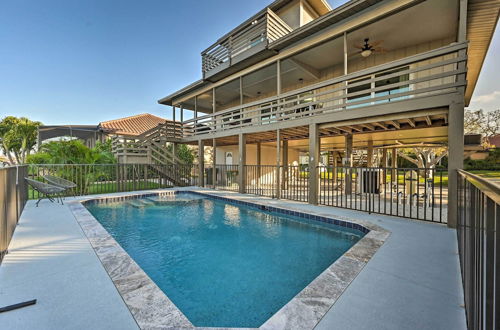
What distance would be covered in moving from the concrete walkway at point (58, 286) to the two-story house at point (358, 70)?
6.07 meters

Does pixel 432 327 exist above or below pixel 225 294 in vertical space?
Result: above

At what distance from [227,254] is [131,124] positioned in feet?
65.3

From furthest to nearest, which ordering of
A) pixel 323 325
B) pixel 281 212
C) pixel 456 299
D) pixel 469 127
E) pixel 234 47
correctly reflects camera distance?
pixel 469 127
pixel 234 47
pixel 281 212
pixel 456 299
pixel 323 325

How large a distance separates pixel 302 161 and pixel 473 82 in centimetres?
1468

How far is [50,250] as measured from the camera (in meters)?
3.45

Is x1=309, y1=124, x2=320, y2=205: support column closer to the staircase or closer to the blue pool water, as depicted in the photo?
the blue pool water

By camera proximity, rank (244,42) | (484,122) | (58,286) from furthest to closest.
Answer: (484,122)
(244,42)
(58,286)

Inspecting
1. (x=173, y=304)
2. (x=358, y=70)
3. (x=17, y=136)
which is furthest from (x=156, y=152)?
(x=17, y=136)

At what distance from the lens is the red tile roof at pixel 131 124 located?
56.7ft

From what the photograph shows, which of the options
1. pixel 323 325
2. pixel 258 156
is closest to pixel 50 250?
pixel 323 325

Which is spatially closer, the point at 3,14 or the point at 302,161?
the point at 3,14

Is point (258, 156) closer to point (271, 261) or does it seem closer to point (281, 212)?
point (281, 212)

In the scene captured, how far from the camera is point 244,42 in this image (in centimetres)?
955

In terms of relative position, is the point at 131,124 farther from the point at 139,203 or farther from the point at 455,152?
the point at 455,152
